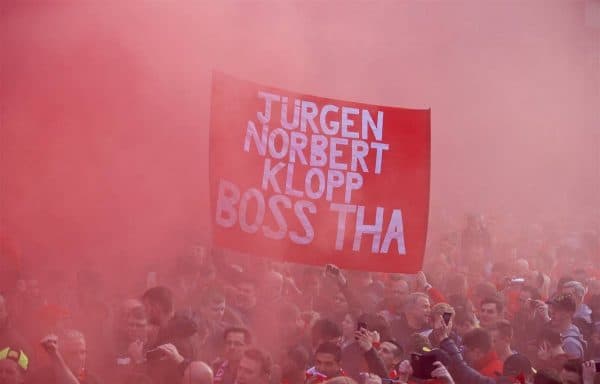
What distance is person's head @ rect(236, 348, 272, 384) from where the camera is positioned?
272 cm

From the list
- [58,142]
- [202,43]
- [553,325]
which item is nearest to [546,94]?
[553,325]

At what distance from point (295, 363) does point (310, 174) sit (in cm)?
71

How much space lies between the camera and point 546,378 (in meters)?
2.96

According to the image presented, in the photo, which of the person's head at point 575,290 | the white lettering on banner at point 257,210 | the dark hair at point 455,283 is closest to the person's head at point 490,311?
the dark hair at point 455,283

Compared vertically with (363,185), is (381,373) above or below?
below

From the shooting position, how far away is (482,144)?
4.50 meters

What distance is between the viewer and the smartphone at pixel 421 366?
2.84m

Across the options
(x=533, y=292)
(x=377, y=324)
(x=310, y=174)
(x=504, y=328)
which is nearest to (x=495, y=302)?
(x=504, y=328)

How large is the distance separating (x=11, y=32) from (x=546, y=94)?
2790 millimetres

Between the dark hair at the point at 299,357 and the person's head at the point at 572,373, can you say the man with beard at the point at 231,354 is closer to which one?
the dark hair at the point at 299,357

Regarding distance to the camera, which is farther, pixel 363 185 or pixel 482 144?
pixel 482 144

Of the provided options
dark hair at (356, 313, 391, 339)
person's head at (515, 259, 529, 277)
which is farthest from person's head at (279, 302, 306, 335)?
person's head at (515, 259, 529, 277)

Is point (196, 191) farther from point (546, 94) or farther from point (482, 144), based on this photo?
point (546, 94)

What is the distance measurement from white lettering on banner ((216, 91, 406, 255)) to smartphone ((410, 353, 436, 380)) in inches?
21.2
